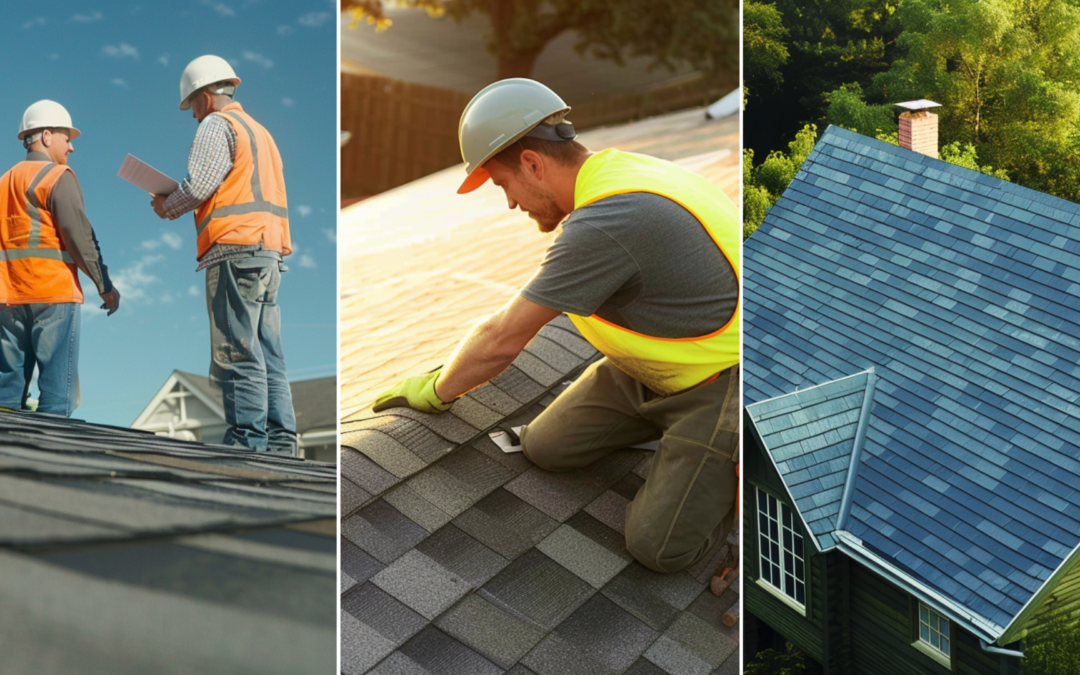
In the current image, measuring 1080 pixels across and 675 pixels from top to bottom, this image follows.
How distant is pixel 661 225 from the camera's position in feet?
12.6

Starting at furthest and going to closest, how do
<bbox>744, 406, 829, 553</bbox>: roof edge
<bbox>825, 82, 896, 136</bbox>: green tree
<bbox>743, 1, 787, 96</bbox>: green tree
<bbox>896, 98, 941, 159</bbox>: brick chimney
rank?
<bbox>896, 98, 941, 159</bbox>: brick chimney < <bbox>825, 82, 896, 136</bbox>: green tree < <bbox>743, 1, 787, 96</bbox>: green tree < <bbox>744, 406, 829, 553</bbox>: roof edge

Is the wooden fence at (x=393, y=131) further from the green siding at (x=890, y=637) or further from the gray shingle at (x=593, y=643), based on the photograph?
the green siding at (x=890, y=637)

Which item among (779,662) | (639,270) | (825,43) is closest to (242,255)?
(639,270)

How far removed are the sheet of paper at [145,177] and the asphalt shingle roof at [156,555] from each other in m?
1.04

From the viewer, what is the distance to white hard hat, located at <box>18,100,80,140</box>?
3.88 m

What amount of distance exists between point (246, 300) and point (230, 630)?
1.52 metres

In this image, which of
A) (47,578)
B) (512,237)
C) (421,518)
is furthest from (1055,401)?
(47,578)

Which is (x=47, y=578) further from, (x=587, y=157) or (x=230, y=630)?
(x=587, y=157)

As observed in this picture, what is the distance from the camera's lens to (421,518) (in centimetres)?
388

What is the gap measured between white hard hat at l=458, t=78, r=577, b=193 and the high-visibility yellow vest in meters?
0.29

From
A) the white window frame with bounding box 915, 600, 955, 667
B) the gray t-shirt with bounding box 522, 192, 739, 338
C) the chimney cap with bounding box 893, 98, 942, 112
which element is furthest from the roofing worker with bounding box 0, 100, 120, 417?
the chimney cap with bounding box 893, 98, 942, 112

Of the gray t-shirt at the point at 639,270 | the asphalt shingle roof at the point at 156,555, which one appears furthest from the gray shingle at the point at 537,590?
the gray t-shirt at the point at 639,270

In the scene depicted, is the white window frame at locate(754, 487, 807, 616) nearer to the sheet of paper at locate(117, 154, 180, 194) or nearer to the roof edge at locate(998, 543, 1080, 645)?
the roof edge at locate(998, 543, 1080, 645)

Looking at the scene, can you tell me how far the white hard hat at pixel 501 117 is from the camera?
3.76 meters
